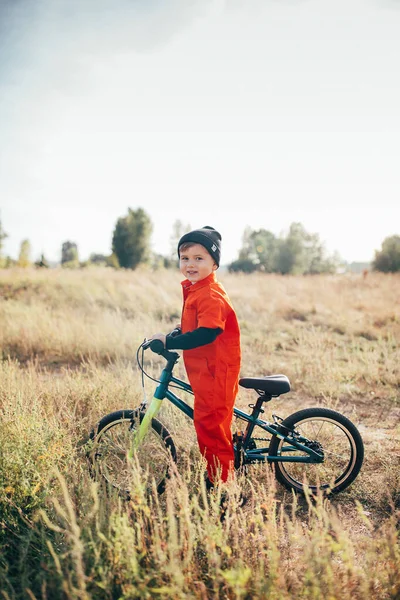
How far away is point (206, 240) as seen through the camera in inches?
104

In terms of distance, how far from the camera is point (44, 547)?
77.8 inches

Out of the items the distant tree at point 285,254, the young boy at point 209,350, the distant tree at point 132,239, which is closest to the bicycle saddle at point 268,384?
the young boy at point 209,350

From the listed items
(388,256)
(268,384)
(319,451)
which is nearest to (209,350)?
(268,384)

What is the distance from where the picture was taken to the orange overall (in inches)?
99.7

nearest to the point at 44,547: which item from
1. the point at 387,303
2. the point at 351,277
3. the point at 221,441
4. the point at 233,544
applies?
the point at 233,544

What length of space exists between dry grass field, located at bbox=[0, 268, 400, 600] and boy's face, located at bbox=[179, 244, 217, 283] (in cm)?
132

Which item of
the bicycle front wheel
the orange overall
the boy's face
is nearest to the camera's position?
the orange overall

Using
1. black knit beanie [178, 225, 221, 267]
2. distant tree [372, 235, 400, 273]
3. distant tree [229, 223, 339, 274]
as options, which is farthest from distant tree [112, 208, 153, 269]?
black knit beanie [178, 225, 221, 267]

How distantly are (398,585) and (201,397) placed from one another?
140cm

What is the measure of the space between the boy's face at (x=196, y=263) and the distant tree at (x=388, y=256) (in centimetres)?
3522

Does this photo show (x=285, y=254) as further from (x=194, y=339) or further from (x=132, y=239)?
(x=194, y=339)

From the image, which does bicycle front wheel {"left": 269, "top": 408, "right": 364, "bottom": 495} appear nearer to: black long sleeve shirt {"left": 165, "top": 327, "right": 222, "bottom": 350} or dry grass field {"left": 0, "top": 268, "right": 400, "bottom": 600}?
dry grass field {"left": 0, "top": 268, "right": 400, "bottom": 600}

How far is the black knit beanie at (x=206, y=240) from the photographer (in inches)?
104

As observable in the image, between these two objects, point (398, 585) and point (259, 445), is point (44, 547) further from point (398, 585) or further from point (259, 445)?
point (259, 445)
